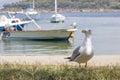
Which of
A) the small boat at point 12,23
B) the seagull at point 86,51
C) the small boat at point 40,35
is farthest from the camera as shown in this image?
the small boat at point 12,23

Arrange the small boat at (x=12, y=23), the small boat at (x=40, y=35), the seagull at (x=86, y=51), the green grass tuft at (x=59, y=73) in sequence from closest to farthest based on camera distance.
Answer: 1. the green grass tuft at (x=59, y=73)
2. the seagull at (x=86, y=51)
3. the small boat at (x=40, y=35)
4. the small boat at (x=12, y=23)

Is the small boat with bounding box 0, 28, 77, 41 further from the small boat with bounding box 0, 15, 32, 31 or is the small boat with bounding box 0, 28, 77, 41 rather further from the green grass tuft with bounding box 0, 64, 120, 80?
the green grass tuft with bounding box 0, 64, 120, 80

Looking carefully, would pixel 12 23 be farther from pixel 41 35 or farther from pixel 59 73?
pixel 59 73

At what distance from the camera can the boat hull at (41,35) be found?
124 ft

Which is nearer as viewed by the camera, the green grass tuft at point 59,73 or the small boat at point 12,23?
the green grass tuft at point 59,73

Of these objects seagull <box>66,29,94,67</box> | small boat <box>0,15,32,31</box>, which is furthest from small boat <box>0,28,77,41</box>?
seagull <box>66,29,94,67</box>

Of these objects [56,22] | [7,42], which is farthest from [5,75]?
[56,22]

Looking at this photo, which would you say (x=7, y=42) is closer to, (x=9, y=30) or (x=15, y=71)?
(x=9, y=30)

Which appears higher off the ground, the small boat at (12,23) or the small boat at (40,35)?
the small boat at (40,35)

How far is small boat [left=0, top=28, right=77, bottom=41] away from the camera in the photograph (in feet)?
124

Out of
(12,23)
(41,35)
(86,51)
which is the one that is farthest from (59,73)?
(12,23)

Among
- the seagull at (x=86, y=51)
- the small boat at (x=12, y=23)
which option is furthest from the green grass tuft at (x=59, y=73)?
the small boat at (x=12, y=23)

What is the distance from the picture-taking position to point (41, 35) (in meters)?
38.2

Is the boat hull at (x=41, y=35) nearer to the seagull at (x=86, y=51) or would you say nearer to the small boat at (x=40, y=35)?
the small boat at (x=40, y=35)
